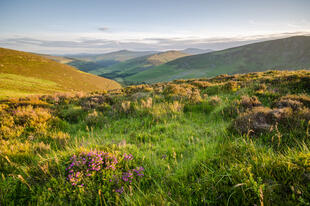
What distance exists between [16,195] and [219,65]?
216m

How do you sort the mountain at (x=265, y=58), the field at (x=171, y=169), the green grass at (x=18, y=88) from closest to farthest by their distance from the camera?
the field at (x=171, y=169) → the green grass at (x=18, y=88) → the mountain at (x=265, y=58)

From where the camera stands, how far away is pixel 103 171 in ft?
7.56

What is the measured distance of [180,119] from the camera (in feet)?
17.4

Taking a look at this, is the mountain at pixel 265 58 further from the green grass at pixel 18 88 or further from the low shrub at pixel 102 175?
the low shrub at pixel 102 175

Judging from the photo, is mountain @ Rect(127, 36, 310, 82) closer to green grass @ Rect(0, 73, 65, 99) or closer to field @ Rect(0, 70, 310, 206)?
green grass @ Rect(0, 73, 65, 99)

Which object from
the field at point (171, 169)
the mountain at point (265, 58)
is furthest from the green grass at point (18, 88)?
the mountain at point (265, 58)

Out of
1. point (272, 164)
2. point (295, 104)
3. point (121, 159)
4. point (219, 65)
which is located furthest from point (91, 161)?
point (219, 65)

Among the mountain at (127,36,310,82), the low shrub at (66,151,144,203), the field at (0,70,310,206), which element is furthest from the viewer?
the mountain at (127,36,310,82)

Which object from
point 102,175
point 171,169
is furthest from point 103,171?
point 171,169

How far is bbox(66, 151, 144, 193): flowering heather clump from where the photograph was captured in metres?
2.19

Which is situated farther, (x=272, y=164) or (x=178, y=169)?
(x=178, y=169)

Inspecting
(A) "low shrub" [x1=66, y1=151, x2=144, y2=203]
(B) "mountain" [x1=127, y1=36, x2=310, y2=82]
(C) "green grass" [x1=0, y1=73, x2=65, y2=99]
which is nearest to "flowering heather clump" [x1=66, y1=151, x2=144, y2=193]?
(A) "low shrub" [x1=66, y1=151, x2=144, y2=203]

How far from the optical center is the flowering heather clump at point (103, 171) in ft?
7.18

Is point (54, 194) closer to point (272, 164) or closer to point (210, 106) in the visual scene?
point (272, 164)
